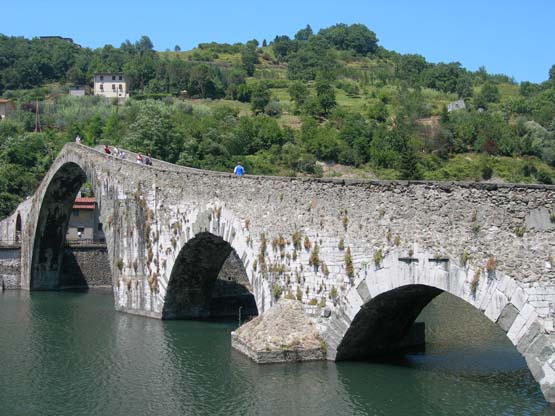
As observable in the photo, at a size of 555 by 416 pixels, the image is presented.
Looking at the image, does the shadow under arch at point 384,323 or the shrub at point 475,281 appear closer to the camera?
the shrub at point 475,281

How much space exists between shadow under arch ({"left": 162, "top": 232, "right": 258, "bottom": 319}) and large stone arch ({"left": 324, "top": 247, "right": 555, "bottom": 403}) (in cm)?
681

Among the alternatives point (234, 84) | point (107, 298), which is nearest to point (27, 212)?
point (107, 298)

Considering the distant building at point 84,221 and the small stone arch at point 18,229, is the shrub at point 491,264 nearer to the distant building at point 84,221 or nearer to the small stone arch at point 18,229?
the small stone arch at point 18,229

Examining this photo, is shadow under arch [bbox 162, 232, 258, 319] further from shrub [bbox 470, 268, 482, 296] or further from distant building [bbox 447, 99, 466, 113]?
distant building [bbox 447, 99, 466, 113]

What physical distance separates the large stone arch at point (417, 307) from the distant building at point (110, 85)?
291 ft

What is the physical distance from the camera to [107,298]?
3369 cm

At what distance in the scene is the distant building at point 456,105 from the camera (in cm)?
8811

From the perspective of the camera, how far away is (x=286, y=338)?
18.2 m

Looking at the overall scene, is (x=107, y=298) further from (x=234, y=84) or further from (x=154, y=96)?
(x=234, y=84)

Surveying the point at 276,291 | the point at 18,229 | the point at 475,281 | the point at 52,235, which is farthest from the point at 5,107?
the point at 475,281

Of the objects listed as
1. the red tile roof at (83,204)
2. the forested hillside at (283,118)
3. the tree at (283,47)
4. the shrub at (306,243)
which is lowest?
the shrub at (306,243)

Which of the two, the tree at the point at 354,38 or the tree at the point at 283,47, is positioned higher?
the tree at the point at 354,38

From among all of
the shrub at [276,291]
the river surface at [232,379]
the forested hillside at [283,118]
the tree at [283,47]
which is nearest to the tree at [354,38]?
the tree at [283,47]

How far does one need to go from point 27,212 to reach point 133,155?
34.4 ft
